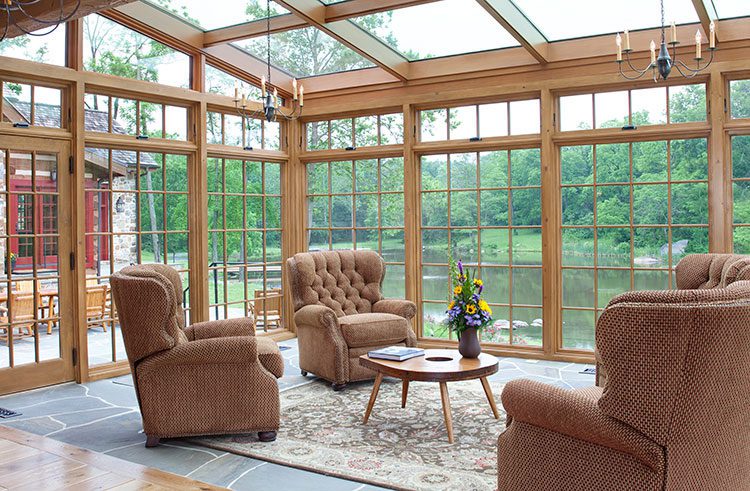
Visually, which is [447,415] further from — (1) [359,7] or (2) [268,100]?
(1) [359,7]

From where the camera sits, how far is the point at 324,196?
24.6 feet

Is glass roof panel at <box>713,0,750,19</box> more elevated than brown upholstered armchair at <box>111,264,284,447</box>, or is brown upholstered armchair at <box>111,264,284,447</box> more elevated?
glass roof panel at <box>713,0,750,19</box>

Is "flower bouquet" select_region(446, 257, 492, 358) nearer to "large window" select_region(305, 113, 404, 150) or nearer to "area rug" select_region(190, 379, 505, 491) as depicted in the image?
"area rug" select_region(190, 379, 505, 491)

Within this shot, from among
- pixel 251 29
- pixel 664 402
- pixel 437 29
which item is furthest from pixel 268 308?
pixel 664 402

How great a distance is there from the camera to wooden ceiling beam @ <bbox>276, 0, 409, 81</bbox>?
5.62 metres

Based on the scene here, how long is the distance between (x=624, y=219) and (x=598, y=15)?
1752 mm

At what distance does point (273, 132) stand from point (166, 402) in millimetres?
4136

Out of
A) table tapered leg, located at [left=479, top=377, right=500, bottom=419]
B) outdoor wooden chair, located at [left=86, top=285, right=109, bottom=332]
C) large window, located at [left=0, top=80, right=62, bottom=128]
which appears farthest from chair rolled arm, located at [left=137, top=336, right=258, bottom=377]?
large window, located at [left=0, top=80, right=62, bottom=128]

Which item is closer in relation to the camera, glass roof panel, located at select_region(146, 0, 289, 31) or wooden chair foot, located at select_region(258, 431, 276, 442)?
wooden chair foot, located at select_region(258, 431, 276, 442)

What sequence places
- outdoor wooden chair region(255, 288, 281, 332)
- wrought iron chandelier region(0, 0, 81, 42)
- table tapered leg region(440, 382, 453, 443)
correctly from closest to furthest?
wrought iron chandelier region(0, 0, 81, 42)
table tapered leg region(440, 382, 453, 443)
outdoor wooden chair region(255, 288, 281, 332)

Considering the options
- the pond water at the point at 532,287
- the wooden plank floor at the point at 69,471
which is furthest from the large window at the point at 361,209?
the wooden plank floor at the point at 69,471

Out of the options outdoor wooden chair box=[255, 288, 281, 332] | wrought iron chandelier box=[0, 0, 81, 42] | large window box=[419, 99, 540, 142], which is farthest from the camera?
outdoor wooden chair box=[255, 288, 281, 332]

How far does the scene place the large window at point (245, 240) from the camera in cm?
673

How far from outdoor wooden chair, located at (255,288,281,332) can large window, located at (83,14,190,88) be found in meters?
2.31
